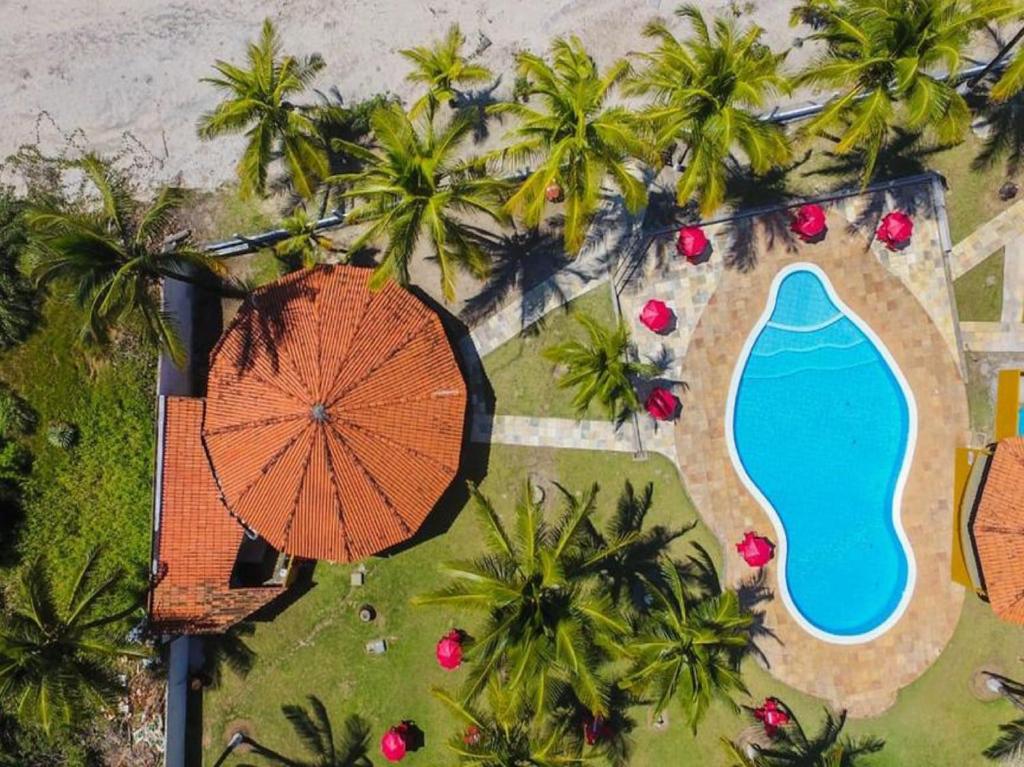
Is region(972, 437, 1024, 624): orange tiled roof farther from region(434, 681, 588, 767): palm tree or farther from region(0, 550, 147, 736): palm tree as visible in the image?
region(0, 550, 147, 736): palm tree

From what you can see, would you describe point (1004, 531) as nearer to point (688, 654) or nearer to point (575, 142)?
point (688, 654)

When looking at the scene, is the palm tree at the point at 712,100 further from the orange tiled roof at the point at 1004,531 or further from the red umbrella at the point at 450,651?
the red umbrella at the point at 450,651

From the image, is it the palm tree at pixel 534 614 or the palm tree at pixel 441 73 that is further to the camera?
the palm tree at pixel 441 73

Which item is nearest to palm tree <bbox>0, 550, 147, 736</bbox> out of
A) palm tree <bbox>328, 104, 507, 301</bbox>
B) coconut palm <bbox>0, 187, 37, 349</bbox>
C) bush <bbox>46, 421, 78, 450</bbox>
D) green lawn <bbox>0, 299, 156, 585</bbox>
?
green lawn <bbox>0, 299, 156, 585</bbox>

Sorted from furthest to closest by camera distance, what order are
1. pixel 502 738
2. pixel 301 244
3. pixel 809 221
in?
pixel 301 244
pixel 809 221
pixel 502 738

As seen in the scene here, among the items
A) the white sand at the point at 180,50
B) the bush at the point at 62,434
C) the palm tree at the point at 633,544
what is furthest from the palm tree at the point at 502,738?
the white sand at the point at 180,50

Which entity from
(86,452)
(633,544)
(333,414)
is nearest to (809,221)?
(633,544)
